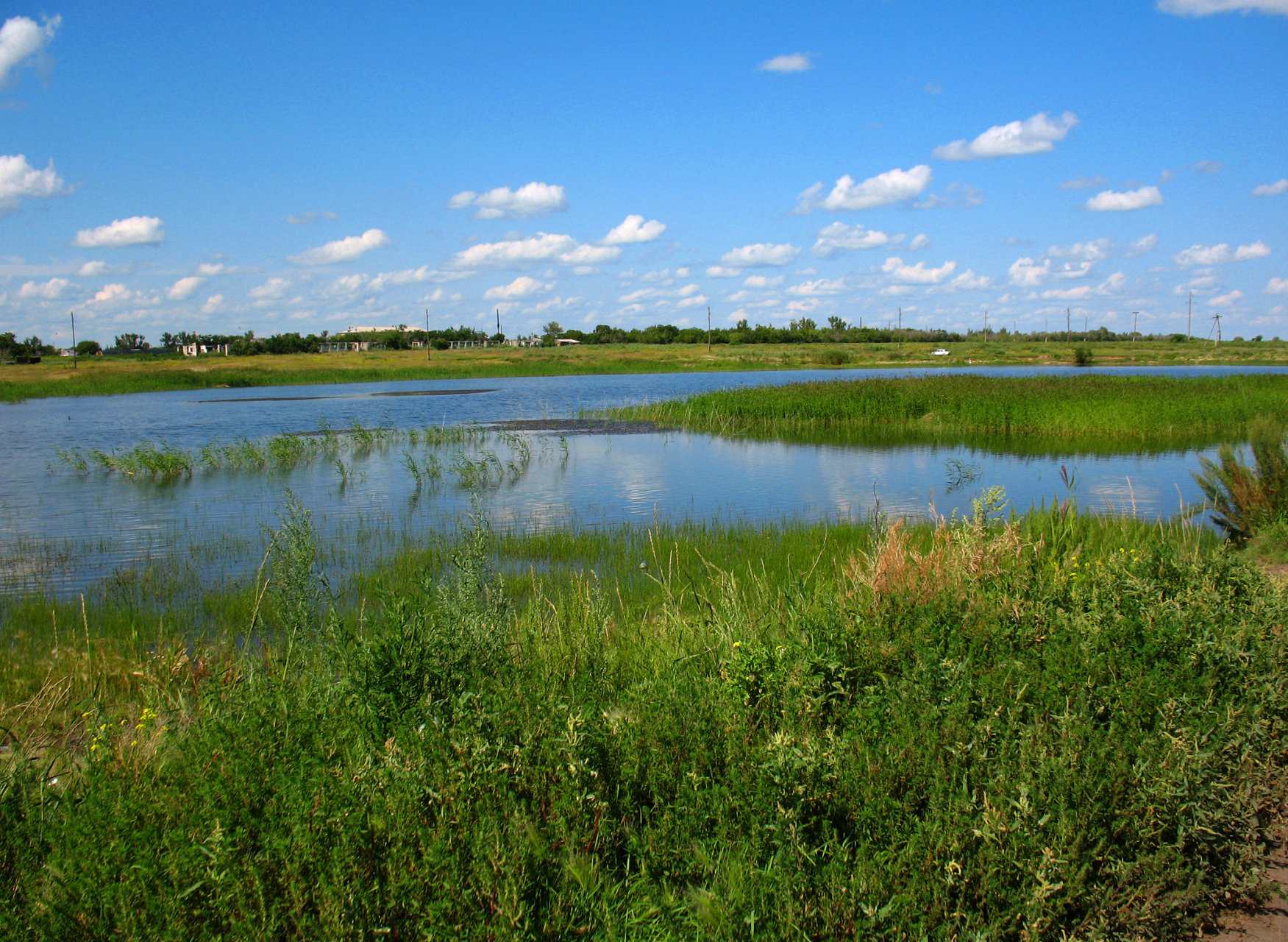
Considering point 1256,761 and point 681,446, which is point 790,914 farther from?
point 681,446

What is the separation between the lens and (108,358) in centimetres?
→ 8412

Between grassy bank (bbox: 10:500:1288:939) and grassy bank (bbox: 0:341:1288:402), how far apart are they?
58.5 m

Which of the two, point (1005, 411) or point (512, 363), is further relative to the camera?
point (512, 363)

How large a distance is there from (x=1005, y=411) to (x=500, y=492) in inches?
681

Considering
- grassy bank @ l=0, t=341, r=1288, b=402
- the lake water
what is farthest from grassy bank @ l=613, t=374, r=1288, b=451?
grassy bank @ l=0, t=341, r=1288, b=402

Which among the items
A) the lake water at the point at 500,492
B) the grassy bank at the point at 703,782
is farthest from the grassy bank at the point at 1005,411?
the grassy bank at the point at 703,782

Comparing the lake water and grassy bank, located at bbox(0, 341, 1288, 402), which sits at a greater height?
grassy bank, located at bbox(0, 341, 1288, 402)

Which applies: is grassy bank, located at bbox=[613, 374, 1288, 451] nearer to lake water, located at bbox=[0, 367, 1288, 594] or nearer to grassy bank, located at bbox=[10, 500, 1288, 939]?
lake water, located at bbox=[0, 367, 1288, 594]

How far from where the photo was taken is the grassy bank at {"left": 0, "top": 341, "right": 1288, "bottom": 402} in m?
59.9

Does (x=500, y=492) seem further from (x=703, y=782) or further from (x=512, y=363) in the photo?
(x=512, y=363)

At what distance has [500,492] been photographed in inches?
614

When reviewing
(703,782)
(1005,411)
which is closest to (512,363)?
(1005,411)

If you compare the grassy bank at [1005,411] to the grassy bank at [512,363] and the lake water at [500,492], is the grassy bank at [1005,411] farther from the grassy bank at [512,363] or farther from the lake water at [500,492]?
the grassy bank at [512,363]

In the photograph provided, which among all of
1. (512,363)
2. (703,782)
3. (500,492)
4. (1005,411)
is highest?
(512,363)
